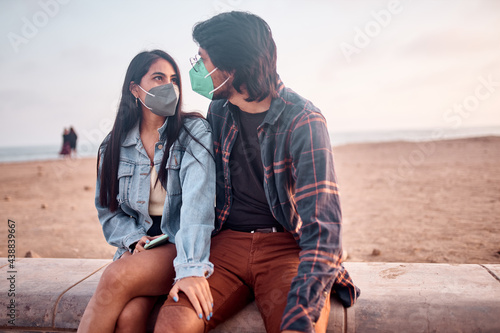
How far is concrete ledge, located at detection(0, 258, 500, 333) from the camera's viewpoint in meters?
2.05

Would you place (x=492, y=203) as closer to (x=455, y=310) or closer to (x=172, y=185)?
(x=455, y=310)

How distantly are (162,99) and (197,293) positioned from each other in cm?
127

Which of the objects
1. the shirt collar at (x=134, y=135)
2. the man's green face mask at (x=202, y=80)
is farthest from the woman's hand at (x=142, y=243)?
the man's green face mask at (x=202, y=80)

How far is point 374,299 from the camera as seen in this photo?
215cm

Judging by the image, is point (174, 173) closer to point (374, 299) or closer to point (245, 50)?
point (245, 50)

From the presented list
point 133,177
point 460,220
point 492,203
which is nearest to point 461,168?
point 492,203

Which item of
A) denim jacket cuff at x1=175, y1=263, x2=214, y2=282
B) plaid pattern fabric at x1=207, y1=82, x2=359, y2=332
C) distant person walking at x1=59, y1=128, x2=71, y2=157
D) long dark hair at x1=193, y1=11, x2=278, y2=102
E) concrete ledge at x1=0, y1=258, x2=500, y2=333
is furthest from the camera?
distant person walking at x1=59, y1=128, x2=71, y2=157

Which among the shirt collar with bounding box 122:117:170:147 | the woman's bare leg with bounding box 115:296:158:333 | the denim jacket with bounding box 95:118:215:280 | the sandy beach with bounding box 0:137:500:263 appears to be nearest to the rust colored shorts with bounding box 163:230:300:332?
the denim jacket with bounding box 95:118:215:280

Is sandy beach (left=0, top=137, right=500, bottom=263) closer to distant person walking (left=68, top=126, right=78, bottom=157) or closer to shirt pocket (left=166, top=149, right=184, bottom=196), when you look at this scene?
shirt pocket (left=166, top=149, right=184, bottom=196)

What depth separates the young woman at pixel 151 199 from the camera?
190cm

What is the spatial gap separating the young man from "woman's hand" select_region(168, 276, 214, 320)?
0.06ft

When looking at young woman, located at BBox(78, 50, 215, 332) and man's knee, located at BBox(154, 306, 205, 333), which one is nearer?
man's knee, located at BBox(154, 306, 205, 333)

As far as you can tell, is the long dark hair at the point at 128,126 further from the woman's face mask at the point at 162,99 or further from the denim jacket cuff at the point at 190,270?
the denim jacket cuff at the point at 190,270

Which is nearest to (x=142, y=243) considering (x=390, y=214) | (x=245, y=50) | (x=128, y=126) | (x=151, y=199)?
(x=151, y=199)
